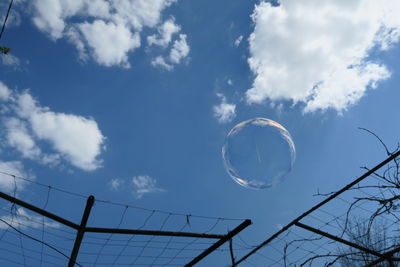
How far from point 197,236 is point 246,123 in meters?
2.56

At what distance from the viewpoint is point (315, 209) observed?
5129mm

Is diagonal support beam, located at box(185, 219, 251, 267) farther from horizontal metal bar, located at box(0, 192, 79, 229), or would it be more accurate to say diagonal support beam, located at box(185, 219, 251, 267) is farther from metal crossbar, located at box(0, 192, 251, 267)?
horizontal metal bar, located at box(0, 192, 79, 229)

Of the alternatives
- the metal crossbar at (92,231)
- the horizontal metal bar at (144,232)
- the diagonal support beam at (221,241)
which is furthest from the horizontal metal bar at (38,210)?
the diagonal support beam at (221,241)

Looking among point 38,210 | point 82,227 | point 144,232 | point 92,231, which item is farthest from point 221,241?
point 38,210

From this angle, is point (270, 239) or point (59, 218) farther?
point (270, 239)

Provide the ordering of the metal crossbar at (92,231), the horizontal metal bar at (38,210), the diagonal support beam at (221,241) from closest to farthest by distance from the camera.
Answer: the horizontal metal bar at (38,210), the metal crossbar at (92,231), the diagonal support beam at (221,241)

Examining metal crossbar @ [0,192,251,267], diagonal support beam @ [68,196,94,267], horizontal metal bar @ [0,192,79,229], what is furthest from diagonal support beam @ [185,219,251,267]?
horizontal metal bar @ [0,192,79,229]

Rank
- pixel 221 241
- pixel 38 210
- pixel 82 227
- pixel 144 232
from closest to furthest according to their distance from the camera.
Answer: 1. pixel 38 210
2. pixel 82 227
3. pixel 144 232
4. pixel 221 241

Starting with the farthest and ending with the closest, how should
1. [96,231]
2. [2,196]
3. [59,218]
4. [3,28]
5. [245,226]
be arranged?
[245,226], [96,231], [59,218], [2,196], [3,28]

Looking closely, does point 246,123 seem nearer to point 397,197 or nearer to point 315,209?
point 315,209

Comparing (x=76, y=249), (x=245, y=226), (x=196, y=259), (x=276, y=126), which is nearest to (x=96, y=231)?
(x=76, y=249)

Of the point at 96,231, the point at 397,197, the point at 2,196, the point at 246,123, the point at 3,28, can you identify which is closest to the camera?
the point at 397,197

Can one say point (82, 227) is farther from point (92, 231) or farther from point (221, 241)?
point (221, 241)

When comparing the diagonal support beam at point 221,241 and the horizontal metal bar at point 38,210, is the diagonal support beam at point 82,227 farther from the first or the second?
the diagonal support beam at point 221,241
